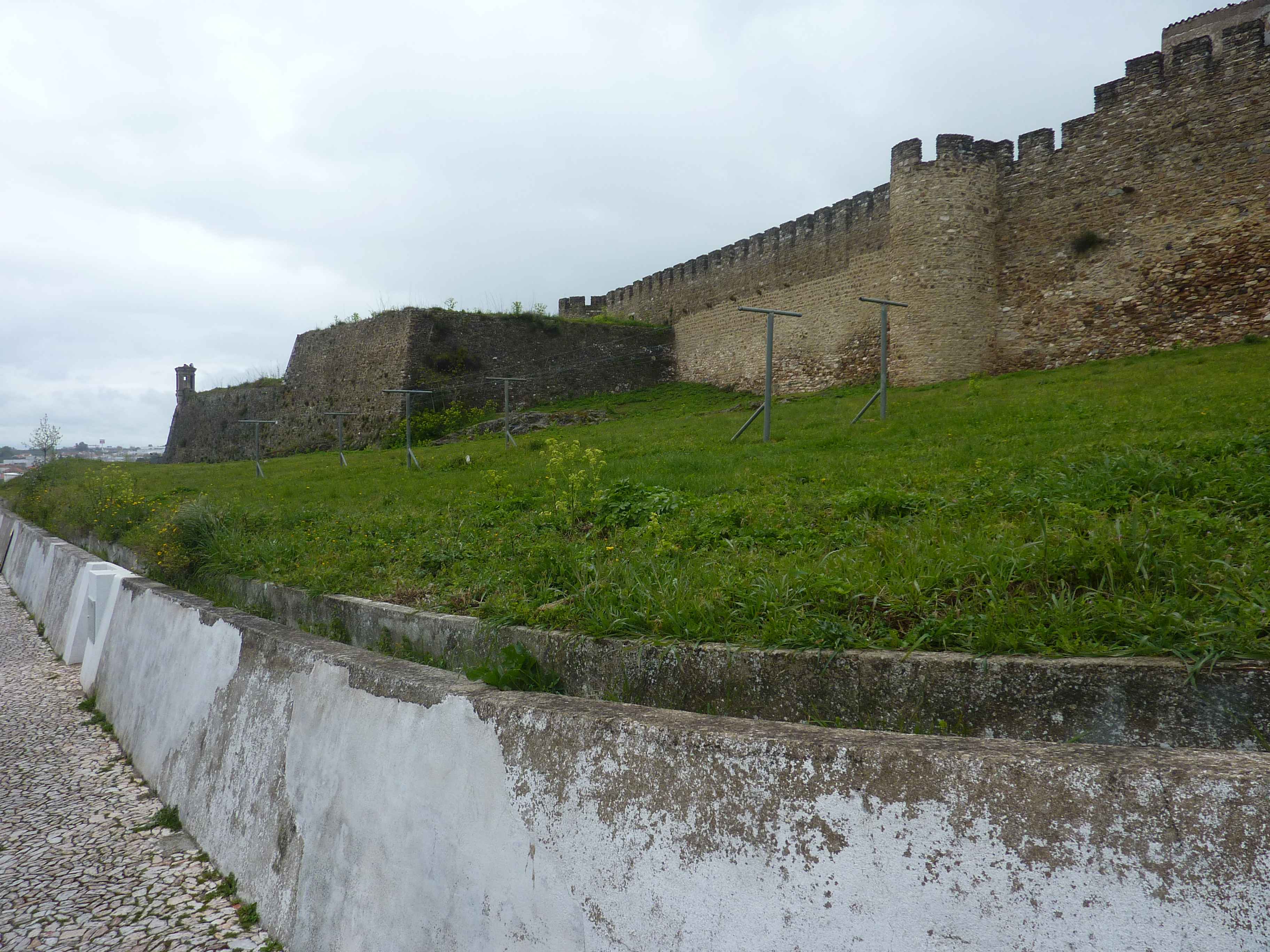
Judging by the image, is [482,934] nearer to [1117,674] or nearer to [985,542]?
[1117,674]

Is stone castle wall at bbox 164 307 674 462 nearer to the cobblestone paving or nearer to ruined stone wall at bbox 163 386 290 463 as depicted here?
ruined stone wall at bbox 163 386 290 463

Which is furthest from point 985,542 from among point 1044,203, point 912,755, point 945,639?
point 1044,203

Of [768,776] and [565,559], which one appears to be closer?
[768,776]

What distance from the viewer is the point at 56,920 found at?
284 cm

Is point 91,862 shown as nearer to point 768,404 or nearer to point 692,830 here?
point 692,830

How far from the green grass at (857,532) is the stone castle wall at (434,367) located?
12.5m

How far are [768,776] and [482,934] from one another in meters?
0.95

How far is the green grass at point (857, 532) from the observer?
2.65 meters

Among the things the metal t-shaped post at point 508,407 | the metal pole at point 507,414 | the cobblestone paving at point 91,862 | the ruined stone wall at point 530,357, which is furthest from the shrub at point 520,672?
the ruined stone wall at point 530,357

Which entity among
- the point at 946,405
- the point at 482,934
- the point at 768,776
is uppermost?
the point at 946,405

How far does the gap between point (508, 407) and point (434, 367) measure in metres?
5.77

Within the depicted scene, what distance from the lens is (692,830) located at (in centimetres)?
182

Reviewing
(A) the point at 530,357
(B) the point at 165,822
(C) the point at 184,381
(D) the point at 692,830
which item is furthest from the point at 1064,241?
(C) the point at 184,381

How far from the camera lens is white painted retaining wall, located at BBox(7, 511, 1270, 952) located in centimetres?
141
